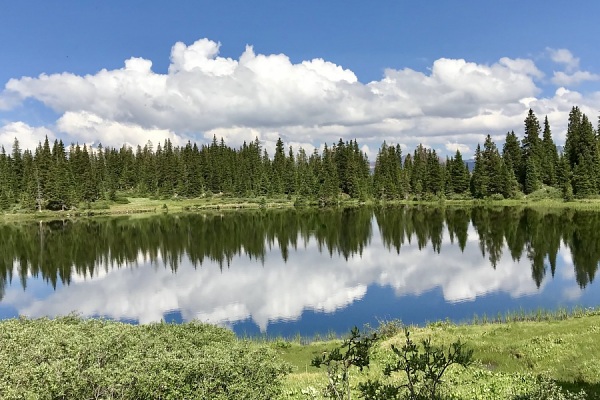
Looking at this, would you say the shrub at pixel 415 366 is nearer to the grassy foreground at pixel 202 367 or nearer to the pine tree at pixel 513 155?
the grassy foreground at pixel 202 367

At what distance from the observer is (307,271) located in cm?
5416

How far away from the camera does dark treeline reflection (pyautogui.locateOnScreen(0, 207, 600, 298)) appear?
59.7 metres

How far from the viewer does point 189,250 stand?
71.7 metres

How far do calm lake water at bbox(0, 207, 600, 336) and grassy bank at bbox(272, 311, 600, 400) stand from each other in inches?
305

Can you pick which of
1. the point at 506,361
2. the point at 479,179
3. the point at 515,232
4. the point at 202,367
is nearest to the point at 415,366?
the point at 202,367

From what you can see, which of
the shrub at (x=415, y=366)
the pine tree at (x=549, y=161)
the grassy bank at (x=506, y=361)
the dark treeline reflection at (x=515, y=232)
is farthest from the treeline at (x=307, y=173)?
the shrub at (x=415, y=366)

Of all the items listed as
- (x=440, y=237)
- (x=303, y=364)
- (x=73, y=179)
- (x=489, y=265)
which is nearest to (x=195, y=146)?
(x=73, y=179)

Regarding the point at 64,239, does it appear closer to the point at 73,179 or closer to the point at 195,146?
the point at 73,179

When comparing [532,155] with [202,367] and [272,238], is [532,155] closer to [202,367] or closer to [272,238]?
[272,238]

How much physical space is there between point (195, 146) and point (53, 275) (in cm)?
14051

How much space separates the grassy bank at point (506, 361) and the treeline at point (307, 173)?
9929cm

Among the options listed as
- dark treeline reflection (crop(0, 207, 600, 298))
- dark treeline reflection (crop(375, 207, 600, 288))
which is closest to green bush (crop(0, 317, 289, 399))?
dark treeline reflection (crop(375, 207, 600, 288))

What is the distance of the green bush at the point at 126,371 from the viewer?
10336 millimetres

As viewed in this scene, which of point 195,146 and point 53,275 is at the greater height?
point 195,146
